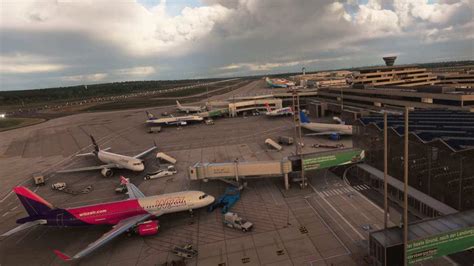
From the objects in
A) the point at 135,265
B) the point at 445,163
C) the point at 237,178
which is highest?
the point at 445,163

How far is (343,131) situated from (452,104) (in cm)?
3218

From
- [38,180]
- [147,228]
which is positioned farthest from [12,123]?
[147,228]

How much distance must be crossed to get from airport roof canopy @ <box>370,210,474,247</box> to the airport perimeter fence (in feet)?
22.0

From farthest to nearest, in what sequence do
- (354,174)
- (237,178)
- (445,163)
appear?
(354,174) → (237,178) → (445,163)

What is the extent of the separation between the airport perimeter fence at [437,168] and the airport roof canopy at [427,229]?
22.0ft

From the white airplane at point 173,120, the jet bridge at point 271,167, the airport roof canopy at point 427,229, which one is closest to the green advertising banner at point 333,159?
the jet bridge at point 271,167

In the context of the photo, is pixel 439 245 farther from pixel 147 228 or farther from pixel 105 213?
pixel 105 213

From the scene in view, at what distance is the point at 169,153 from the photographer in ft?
290

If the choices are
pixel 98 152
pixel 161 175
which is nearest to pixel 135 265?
pixel 161 175

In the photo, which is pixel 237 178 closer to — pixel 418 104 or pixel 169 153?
pixel 169 153

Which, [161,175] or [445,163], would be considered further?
[161,175]

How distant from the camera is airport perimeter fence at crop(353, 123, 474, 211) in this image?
123ft

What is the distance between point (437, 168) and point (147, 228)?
4294cm

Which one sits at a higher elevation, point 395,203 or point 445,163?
point 445,163
